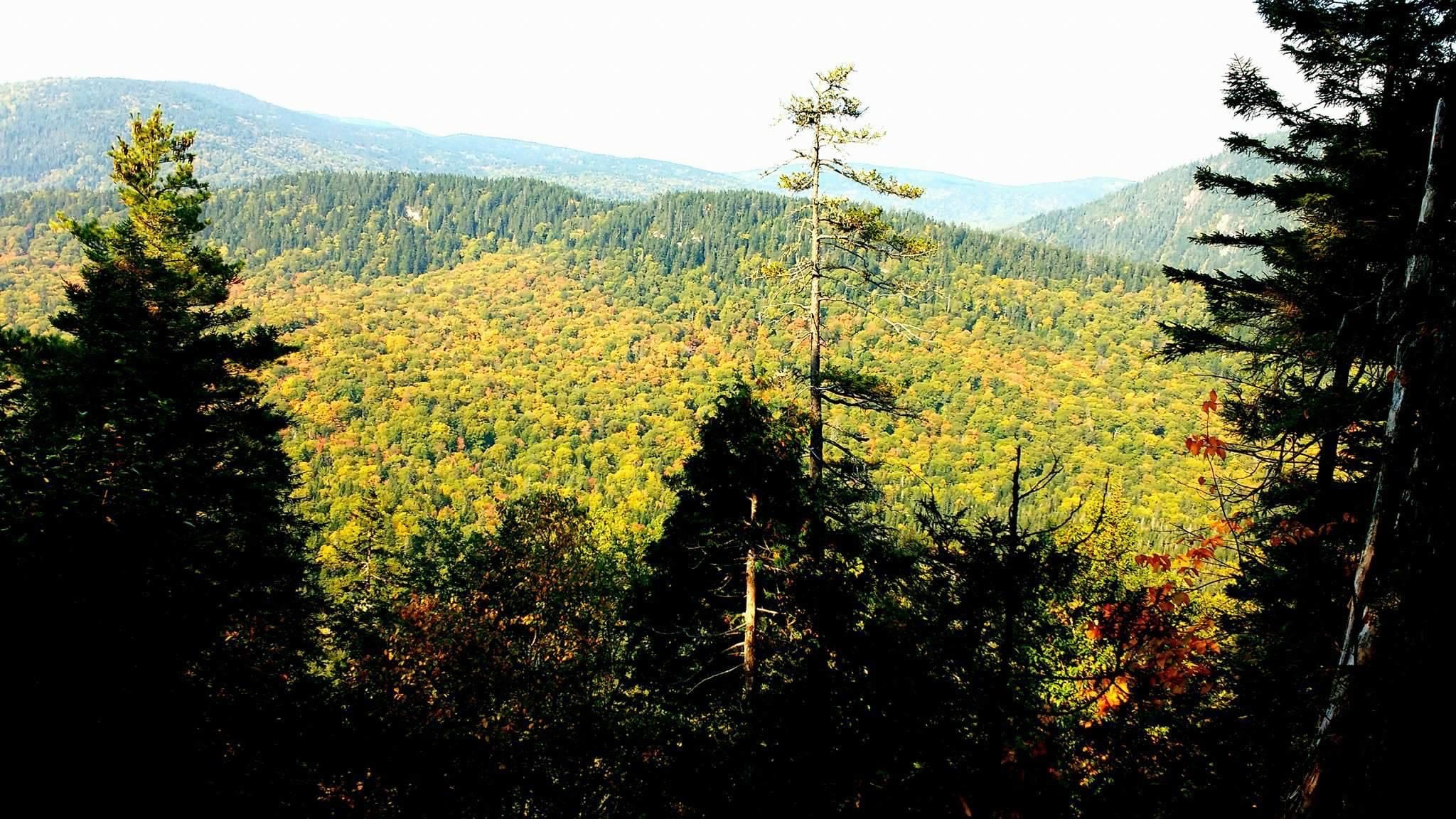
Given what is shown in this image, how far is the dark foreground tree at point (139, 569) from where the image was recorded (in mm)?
5562

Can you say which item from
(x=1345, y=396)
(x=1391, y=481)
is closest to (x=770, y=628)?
(x=1345, y=396)

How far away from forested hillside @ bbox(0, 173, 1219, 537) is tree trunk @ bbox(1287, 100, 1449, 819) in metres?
5.88

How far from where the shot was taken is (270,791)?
6.62 metres

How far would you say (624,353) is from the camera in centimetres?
12206

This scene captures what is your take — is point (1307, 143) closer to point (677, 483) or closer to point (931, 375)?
point (677, 483)

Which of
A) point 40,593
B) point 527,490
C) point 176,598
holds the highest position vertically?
point 40,593

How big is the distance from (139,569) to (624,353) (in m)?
117

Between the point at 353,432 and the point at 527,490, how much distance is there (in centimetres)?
2828

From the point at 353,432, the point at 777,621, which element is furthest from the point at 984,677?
the point at 353,432

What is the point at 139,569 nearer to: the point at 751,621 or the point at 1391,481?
the point at 751,621

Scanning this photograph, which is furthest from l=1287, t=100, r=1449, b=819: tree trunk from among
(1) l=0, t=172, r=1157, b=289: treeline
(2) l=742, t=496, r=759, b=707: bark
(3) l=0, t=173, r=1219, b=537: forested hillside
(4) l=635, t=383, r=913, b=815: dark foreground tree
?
(1) l=0, t=172, r=1157, b=289: treeline

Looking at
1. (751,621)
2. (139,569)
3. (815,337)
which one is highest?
(815,337)

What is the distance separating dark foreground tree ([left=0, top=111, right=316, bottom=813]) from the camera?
5562mm

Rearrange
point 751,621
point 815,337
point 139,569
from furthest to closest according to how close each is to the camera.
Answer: point 815,337 < point 751,621 < point 139,569
